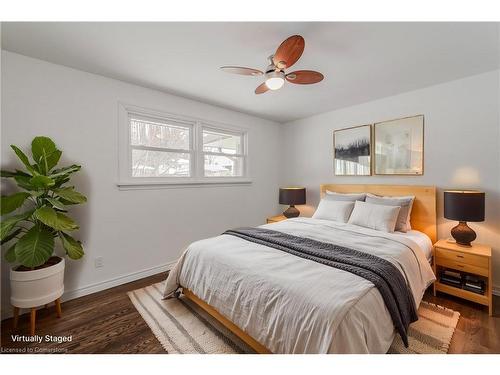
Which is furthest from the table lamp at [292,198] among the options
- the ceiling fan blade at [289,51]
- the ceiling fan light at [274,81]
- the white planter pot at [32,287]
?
the white planter pot at [32,287]

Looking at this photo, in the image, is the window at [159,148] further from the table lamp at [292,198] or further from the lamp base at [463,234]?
the lamp base at [463,234]

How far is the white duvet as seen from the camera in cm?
116

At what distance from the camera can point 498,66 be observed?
2221mm

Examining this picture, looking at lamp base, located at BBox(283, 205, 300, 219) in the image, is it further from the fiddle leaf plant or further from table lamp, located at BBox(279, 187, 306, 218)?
the fiddle leaf plant

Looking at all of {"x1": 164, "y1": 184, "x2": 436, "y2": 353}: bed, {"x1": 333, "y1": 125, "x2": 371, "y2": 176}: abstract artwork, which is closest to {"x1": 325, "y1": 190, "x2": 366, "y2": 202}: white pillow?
{"x1": 333, "y1": 125, "x2": 371, "y2": 176}: abstract artwork

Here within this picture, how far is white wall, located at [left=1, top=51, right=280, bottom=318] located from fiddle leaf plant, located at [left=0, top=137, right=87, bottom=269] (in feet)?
1.01

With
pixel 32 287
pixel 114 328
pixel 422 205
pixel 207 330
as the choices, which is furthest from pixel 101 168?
pixel 422 205

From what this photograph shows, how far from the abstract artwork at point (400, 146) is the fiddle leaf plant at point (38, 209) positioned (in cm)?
366

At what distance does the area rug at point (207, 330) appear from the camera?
1.59 meters

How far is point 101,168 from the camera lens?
2.46 meters

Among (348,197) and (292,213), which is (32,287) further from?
(348,197)

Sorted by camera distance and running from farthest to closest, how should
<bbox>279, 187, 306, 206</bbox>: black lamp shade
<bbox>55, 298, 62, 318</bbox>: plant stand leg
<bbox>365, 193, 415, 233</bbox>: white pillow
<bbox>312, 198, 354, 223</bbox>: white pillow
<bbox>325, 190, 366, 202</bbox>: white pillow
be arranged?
<bbox>279, 187, 306, 206</bbox>: black lamp shade < <bbox>325, 190, 366, 202</bbox>: white pillow < <bbox>312, 198, 354, 223</bbox>: white pillow < <bbox>365, 193, 415, 233</bbox>: white pillow < <bbox>55, 298, 62, 318</bbox>: plant stand leg

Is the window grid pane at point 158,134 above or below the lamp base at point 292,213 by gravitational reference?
above
